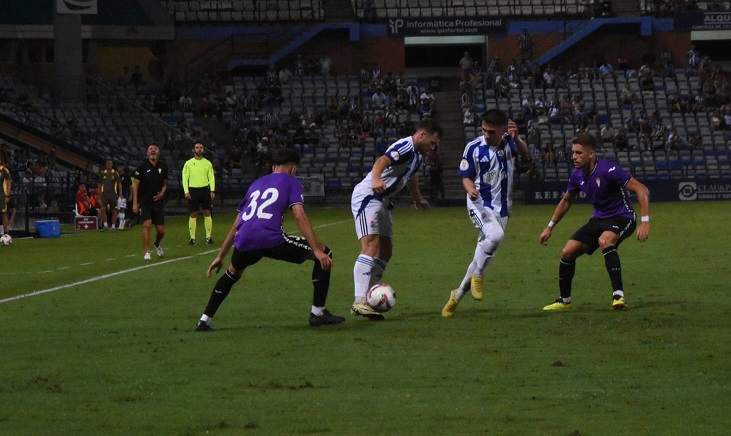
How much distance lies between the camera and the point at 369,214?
13.5 meters

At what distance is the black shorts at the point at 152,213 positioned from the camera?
2412 cm

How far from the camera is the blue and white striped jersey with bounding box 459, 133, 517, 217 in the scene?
1395 centimetres

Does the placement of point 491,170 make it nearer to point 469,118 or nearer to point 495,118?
point 495,118

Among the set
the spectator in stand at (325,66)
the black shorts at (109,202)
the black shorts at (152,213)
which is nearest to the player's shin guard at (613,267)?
the black shorts at (152,213)

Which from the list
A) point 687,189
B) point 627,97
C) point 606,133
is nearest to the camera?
point 687,189

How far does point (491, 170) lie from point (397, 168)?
1.09 meters

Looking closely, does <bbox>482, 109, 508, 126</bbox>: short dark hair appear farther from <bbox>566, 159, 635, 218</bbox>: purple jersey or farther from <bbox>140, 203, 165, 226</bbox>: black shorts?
<bbox>140, 203, 165, 226</bbox>: black shorts

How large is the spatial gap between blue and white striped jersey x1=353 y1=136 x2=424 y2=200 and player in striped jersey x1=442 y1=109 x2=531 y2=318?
0.58 metres

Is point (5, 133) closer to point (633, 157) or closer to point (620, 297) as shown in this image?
point (633, 157)

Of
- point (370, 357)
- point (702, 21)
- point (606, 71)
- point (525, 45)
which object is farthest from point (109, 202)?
point (702, 21)

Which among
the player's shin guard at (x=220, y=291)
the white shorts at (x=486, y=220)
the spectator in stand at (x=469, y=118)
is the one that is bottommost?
the player's shin guard at (x=220, y=291)

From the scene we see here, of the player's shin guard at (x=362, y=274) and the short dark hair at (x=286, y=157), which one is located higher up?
the short dark hair at (x=286, y=157)

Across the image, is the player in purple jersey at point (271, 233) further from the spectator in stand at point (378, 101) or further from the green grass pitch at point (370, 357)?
the spectator in stand at point (378, 101)

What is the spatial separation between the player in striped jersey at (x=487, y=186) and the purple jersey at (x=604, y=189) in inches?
32.9
